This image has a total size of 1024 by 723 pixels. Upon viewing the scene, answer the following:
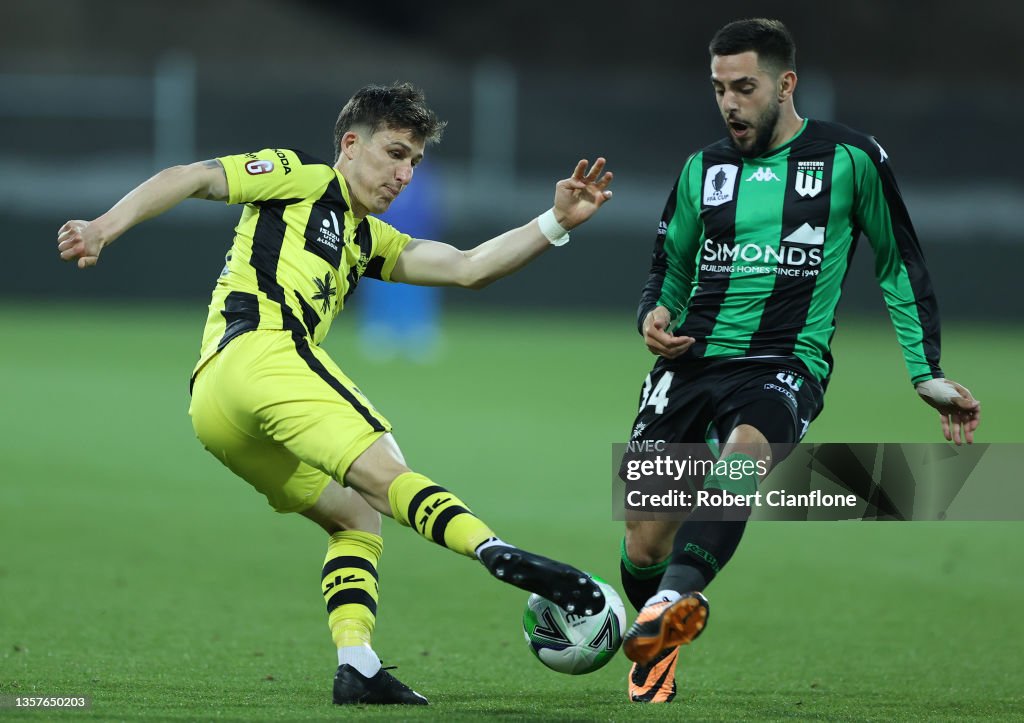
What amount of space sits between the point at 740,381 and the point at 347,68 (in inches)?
1388

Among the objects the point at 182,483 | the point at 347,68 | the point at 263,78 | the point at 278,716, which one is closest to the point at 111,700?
→ the point at 278,716

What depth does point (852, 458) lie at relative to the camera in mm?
6707

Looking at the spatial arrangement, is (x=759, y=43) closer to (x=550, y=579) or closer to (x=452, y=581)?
(x=550, y=579)

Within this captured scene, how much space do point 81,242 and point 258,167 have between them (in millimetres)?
683

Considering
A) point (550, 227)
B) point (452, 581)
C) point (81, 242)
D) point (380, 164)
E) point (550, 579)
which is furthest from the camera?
point (452, 581)

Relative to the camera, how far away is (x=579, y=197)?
17.0 feet

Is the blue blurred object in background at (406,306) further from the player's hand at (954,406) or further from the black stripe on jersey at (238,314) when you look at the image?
the black stripe on jersey at (238,314)

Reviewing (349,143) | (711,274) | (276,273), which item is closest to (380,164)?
(349,143)

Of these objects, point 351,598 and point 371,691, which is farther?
point 351,598

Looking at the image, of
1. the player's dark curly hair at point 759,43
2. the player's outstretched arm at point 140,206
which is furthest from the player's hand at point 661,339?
the player's outstretched arm at point 140,206

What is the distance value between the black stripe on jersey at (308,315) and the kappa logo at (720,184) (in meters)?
1.46

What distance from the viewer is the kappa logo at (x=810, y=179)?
16.8ft

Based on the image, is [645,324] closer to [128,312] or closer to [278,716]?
[278,716]

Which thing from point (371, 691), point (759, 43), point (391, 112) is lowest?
point (371, 691)
